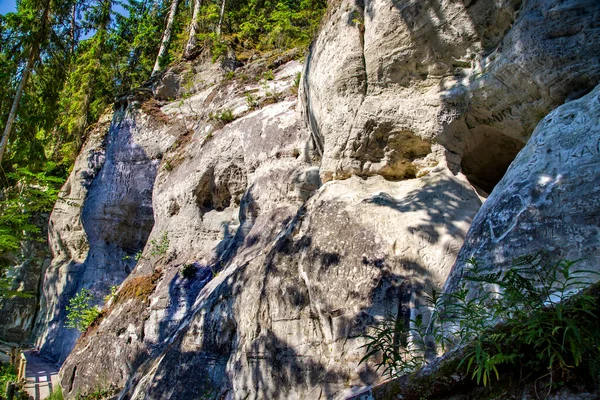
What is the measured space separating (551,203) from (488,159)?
339 centimetres

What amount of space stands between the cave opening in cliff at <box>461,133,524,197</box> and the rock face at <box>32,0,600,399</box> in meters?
0.02

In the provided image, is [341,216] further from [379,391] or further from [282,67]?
[282,67]

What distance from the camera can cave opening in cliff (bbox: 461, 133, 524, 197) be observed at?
683 cm

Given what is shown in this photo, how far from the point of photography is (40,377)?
37.7 feet

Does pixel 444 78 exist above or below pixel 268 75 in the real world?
below

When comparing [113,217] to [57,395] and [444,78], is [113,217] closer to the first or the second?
[57,395]

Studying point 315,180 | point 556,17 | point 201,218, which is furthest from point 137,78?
point 556,17

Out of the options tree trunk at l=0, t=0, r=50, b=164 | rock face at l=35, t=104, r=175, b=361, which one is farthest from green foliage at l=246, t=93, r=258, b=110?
tree trunk at l=0, t=0, r=50, b=164

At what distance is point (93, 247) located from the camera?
15.6 m

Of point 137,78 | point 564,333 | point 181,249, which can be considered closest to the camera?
point 564,333

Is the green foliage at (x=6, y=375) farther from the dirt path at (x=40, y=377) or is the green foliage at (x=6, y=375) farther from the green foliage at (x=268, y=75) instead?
the green foliage at (x=268, y=75)

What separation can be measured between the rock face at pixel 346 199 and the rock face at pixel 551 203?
0.17 ft

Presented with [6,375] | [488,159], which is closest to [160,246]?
[6,375]

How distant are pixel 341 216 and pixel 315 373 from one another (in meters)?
1.95
